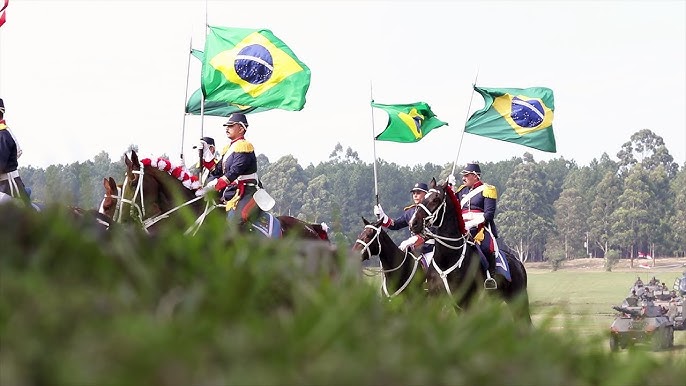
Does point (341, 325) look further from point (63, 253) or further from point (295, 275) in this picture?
point (63, 253)

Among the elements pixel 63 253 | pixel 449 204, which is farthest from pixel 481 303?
pixel 449 204

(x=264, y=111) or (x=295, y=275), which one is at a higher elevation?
(x=264, y=111)

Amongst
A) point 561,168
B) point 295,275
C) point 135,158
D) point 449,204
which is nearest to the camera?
point 295,275

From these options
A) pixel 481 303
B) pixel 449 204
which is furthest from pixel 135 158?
pixel 481 303

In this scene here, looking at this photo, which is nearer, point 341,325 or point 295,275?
point 341,325

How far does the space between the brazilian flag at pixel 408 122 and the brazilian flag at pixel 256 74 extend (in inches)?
197

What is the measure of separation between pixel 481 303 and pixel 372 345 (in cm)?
119

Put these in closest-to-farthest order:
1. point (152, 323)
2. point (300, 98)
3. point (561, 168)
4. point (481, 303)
Result: point (152, 323) < point (481, 303) < point (300, 98) < point (561, 168)

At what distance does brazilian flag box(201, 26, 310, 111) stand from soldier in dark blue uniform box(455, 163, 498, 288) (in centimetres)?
258

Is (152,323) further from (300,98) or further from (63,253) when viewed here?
(300,98)

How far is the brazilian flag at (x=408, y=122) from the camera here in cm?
2061

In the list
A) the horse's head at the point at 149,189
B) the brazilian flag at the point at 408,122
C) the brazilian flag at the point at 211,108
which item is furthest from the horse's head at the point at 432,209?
the brazilian flag at the point at 408,122

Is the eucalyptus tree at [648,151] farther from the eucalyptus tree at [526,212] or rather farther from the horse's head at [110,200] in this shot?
the horse's head at [110,200]

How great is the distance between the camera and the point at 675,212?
13912 cm
